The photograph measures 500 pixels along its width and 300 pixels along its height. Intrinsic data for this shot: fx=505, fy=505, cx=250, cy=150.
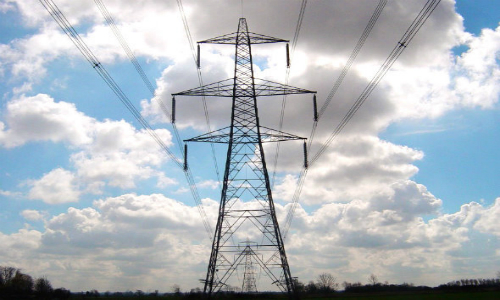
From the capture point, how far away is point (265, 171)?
39188 mm

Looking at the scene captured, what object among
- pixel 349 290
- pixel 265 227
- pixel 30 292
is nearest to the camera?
pixel 265 227

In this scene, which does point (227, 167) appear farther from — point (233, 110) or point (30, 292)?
point (30, 292)

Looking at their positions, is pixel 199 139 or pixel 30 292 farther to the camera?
pixel 30 292

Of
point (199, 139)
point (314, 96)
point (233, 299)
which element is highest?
point (314, 96)

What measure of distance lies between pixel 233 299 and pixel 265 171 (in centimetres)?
3184

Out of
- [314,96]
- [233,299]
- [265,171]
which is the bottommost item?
[233,299]

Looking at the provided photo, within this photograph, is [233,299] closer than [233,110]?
No

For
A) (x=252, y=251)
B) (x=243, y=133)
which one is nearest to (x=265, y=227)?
(x=252, y=251)

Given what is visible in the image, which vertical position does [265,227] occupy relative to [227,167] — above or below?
below

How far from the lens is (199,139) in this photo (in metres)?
40.4

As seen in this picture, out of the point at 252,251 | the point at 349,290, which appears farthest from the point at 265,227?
the point at 349,290

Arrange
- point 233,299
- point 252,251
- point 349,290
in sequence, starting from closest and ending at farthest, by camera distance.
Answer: point 252,251 < point 233,299 < point 349,290

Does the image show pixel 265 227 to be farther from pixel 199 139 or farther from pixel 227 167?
pixel 199 139

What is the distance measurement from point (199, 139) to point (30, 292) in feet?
271
